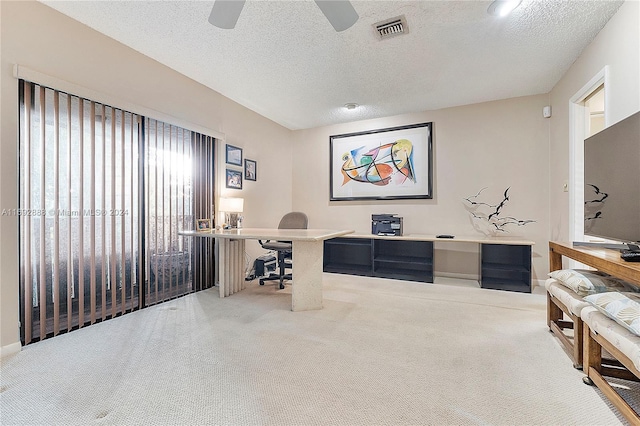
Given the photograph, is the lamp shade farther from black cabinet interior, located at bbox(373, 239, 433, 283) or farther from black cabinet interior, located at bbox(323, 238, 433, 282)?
black cabinet interior, located at bbox(373, 239, 433, 283)

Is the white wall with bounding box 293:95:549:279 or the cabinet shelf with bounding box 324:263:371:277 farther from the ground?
the white wall with bounding box 293:95:549:279

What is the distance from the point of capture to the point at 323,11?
184cm

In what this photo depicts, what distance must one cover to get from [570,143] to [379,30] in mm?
2455

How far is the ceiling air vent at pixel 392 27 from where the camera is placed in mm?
2262

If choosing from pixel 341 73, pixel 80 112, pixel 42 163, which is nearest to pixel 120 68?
pixel 80 112

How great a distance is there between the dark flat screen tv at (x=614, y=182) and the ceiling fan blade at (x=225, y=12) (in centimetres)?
244

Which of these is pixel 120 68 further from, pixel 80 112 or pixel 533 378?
pixel 533 378

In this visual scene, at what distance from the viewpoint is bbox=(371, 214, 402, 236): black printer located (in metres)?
4.21

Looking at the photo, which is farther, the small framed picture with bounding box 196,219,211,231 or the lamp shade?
the lamp shade

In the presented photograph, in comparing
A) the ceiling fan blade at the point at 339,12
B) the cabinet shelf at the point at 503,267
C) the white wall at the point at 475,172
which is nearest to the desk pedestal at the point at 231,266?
the white wall at the point at 475,172

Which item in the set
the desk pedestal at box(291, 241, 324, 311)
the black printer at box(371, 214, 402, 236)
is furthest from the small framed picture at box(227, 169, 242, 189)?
the black printer at box(371, 214, 402, 236)

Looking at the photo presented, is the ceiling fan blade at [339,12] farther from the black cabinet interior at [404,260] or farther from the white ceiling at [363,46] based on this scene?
the black cabinet interior at [404,260]

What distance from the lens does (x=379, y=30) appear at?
2387 millimetres

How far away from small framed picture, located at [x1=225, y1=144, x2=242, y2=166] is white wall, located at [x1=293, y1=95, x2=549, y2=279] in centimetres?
196
